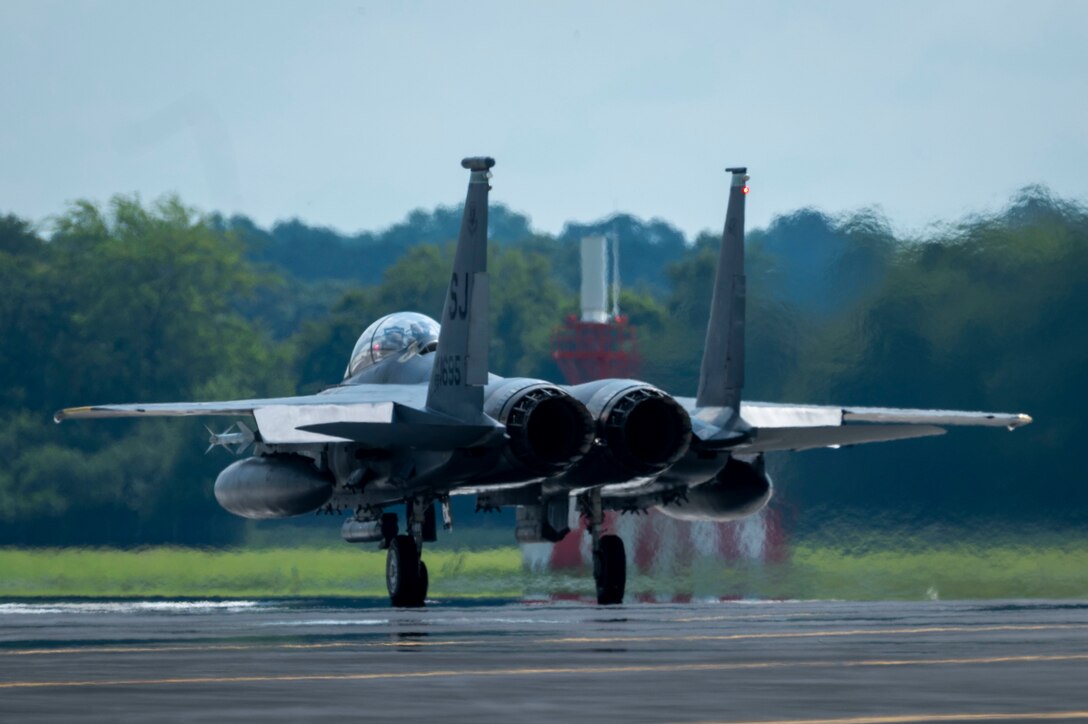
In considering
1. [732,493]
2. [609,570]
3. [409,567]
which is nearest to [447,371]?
[409,567]

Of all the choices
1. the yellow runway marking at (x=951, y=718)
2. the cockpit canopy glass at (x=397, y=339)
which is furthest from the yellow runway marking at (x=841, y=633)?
the cockpit canopy glass at (x=397, y=339)

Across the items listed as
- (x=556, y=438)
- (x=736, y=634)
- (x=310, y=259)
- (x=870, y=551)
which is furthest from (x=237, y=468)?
(x=310, y=259)

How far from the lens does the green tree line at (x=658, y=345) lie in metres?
28.6

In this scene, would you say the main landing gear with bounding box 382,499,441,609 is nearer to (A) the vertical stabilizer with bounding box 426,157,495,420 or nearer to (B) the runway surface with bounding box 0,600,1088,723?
(A) the vertical stabilizer with bounding box 426,157,495,420

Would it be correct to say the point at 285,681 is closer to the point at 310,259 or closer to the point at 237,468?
the point at 237,468

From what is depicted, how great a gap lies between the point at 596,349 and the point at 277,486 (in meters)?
13.2

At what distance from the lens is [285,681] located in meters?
10.8

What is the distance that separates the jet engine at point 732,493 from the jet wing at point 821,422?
0.89ft

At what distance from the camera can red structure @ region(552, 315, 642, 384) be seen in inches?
1351

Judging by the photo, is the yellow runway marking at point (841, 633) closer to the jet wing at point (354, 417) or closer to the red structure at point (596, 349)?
the jet wing at point (354, 417)

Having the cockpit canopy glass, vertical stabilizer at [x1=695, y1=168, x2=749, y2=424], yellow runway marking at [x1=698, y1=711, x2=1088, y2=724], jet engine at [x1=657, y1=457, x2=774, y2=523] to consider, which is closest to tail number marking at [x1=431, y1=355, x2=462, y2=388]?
the cockpit canopy glass

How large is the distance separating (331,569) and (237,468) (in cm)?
751

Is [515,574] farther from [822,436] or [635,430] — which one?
[635,430]

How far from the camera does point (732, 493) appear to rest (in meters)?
24.8
